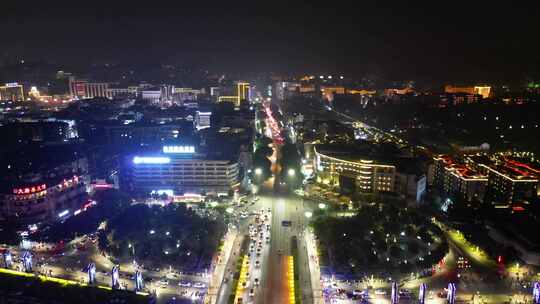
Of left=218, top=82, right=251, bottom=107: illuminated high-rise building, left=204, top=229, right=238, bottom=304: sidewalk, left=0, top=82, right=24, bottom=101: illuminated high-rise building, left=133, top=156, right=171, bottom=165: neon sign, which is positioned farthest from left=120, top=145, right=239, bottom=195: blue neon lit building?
left=0, top=82, right=24, bottom=101: illuminated high-rise building

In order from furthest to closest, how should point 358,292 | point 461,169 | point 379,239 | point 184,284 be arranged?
point 461,169 < point 379,239 < point 184,284 < point 358,292

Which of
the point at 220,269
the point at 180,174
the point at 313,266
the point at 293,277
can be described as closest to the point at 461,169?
the point at 313,266

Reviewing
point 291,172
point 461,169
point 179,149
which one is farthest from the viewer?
point 291,172

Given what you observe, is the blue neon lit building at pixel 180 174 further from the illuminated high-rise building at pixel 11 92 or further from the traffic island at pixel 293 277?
the illuminated high-rise building at pixel 11 92

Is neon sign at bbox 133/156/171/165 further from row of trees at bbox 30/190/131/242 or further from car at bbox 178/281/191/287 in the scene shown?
car at bbox 178/281/191/287

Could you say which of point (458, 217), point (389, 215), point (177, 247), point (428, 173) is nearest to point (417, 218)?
point (389, 215)

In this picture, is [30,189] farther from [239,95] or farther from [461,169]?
[239,95]

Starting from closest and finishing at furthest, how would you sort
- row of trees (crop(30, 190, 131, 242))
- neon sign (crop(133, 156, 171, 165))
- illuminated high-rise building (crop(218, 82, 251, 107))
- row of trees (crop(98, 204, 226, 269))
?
row of trees (crop(98, 204, 226, 269))
row of trees (crop(30, 190, 131, 242))
neon sign (crop(133, 156, 171, 165))
illuminated high-rise building (crop(218, 82, 251, 107))

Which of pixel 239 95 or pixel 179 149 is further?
pixel 239 95

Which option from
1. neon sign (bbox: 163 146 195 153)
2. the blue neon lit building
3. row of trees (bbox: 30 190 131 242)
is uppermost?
neon sign (bbox: 163 146 195 153)

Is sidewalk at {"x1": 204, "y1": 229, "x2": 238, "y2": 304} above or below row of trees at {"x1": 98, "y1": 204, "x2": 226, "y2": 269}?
below

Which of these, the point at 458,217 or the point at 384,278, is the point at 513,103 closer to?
the point at 458,217
